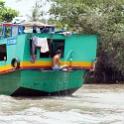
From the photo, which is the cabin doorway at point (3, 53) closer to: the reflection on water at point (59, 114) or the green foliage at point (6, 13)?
the reflection on water at point (59, 114)

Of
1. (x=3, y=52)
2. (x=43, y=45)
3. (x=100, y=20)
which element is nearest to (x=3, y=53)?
(x=3, y=52)

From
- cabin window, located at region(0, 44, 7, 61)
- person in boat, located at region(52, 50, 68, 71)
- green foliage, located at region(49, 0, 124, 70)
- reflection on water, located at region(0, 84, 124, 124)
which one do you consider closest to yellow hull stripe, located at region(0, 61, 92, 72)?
person in boat, located at region(52, 50, 68, 71)

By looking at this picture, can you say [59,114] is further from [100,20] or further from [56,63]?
[100,20]

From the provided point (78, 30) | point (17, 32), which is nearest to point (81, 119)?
point (17, 32)

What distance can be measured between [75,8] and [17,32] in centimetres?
817

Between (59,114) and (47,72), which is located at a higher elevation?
(47,72)

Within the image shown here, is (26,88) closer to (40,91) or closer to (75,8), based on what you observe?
(40,91)

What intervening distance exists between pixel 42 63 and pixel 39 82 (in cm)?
55

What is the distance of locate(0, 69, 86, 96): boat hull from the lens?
10.7 meters

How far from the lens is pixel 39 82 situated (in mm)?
10852

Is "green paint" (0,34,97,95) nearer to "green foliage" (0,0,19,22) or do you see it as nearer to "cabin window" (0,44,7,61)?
"cabin window" (0,44,7,61)

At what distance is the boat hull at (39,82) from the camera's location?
35.1 ft

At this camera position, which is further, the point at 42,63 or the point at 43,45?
the point at 42,63

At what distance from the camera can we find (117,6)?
19375mm
